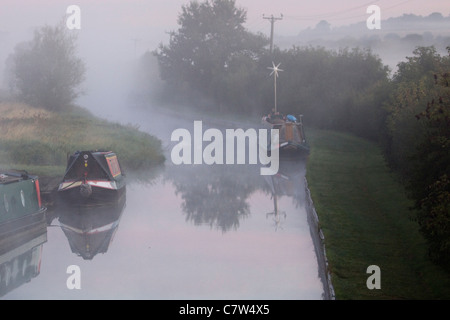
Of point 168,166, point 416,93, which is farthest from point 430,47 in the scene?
point 168,166

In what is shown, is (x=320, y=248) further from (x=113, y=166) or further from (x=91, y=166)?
(x=113, y=166)

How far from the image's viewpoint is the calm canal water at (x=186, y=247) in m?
15.4

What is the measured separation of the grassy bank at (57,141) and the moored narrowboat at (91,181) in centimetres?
431

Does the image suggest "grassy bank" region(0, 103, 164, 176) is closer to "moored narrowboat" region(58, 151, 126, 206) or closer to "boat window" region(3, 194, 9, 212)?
"moored narrowboat" region(58, 151, 126, 206)

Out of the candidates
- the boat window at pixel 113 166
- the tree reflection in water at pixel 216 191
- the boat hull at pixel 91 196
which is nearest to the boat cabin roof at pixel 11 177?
the boat hull at pixel 91 196

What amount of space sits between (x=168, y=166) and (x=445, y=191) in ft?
81.5

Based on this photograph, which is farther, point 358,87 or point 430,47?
point 358,87

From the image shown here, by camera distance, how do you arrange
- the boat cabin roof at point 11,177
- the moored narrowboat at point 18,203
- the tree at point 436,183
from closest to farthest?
the tree at point 436,183 < the moored narrowboat at point 18,203 < the boat cabin roof at point 11,177

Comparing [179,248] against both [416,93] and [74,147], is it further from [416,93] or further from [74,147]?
[74,147]

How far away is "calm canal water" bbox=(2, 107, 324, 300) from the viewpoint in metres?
15.4

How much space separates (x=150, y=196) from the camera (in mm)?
28422

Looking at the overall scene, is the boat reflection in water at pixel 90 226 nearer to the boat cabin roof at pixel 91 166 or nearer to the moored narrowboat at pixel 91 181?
the moored narrowboat at pixel 91 181

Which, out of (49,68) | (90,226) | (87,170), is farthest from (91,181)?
(49,68)

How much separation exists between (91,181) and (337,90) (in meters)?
34.8
